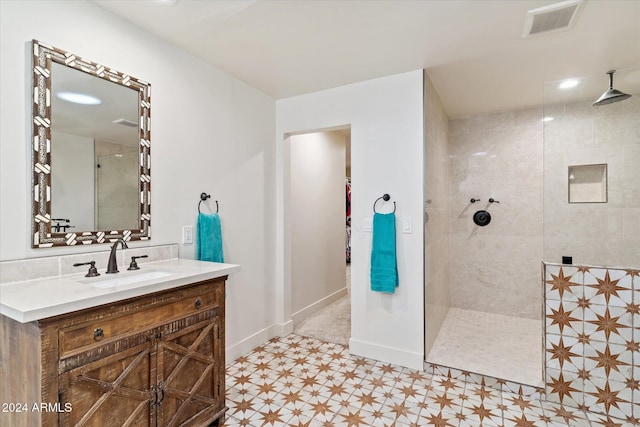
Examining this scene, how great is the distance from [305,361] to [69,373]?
6.03 ft

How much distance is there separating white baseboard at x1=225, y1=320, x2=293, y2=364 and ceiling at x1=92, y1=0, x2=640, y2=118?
2304 millimetres

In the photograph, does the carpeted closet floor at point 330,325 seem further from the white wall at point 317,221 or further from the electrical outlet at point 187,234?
the electrical outlet at point 187,234

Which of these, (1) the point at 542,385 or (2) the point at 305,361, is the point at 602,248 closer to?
(1) the point at 542,385

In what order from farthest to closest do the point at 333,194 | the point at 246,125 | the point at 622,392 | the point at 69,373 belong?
the point at 333,194 → the point at 246,125 → the point at 622,392 → the point at 69,373

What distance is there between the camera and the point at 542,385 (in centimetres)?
222

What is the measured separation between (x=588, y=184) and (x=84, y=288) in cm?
291

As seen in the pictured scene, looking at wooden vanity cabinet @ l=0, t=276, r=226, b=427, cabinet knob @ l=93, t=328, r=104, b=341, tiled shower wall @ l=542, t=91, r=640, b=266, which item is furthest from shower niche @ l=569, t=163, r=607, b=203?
cabinet knob @ l=93, t=328, r=104, b=341

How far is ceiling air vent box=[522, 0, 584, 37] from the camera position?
5.77 feet

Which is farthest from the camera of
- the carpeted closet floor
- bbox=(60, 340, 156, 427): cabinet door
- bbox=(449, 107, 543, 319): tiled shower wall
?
bbox=(449, 107, 543, 319): tiled shower wall

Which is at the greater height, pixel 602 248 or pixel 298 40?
pixel 298 40

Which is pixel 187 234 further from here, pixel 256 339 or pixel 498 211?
pixel 498 211

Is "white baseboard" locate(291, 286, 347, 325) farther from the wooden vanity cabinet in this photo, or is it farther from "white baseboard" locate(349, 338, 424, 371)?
the wooden vanity cabinet

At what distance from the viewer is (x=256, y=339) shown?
2.97 metres

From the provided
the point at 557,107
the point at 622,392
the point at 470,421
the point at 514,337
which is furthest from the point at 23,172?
the point at 514,337
